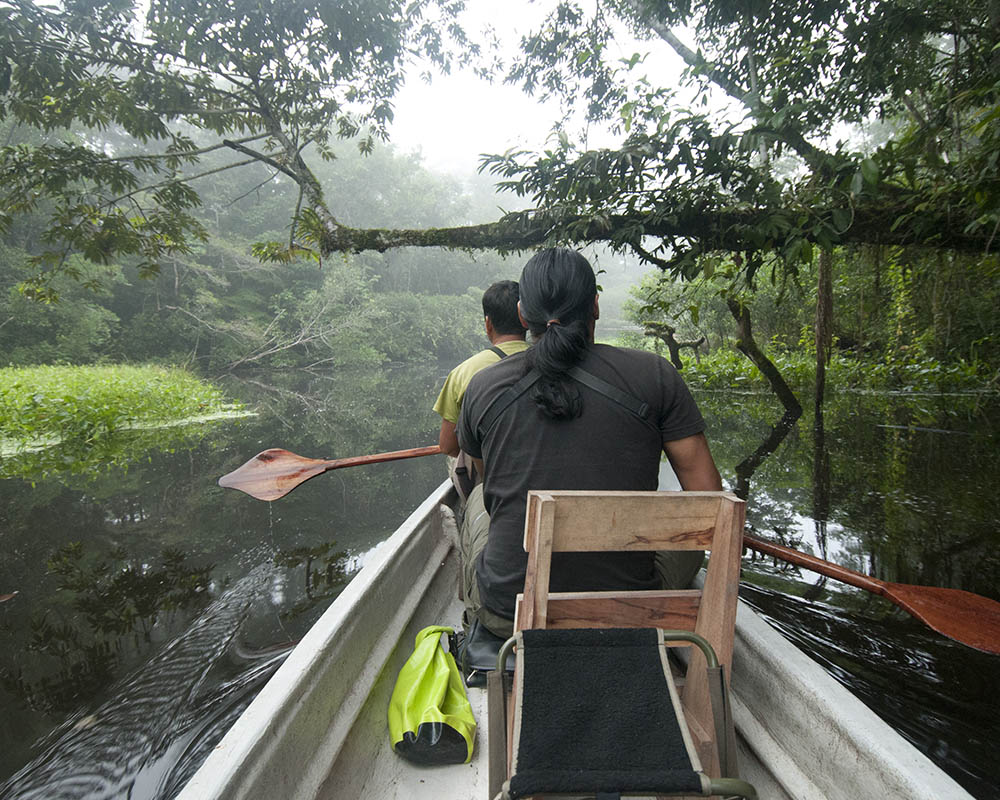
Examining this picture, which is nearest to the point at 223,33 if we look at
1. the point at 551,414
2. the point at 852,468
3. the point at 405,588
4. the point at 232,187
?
the point at 405,588

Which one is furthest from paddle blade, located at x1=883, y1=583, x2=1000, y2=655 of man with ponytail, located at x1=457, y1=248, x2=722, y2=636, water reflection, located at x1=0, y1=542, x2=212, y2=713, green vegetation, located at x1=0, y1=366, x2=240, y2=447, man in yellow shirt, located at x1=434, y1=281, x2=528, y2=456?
green vegetation, located at x1=0, y1=366, x2=240, y2=447

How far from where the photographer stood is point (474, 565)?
1.70 metres

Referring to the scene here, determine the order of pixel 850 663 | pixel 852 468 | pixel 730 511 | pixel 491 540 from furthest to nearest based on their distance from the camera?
1. pixel 852 468
2. pixel 850 663
3. pixel 491 540
4. pixel 730 511

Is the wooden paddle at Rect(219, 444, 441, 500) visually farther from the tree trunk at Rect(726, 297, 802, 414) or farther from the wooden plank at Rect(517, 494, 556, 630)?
the tree trunk at Rect(726, 297, 802, 414)

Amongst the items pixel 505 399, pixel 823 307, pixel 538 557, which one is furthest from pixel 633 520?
pixel 823 307

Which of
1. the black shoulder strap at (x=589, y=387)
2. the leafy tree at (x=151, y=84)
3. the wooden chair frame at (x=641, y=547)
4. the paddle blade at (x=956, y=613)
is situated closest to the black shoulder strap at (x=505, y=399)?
the black shoulder strap at (x=589, y=387)

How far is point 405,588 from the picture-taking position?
2.28 metres

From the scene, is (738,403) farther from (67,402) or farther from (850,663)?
(67,402)

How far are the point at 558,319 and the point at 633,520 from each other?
1.79 feet

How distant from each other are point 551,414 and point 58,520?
16.6 ft

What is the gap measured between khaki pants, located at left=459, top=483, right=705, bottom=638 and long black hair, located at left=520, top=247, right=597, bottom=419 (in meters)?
0.50

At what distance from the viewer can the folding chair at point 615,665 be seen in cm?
84

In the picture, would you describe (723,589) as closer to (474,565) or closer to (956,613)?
(474,565)

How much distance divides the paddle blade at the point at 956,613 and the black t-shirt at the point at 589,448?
1.18 meters
